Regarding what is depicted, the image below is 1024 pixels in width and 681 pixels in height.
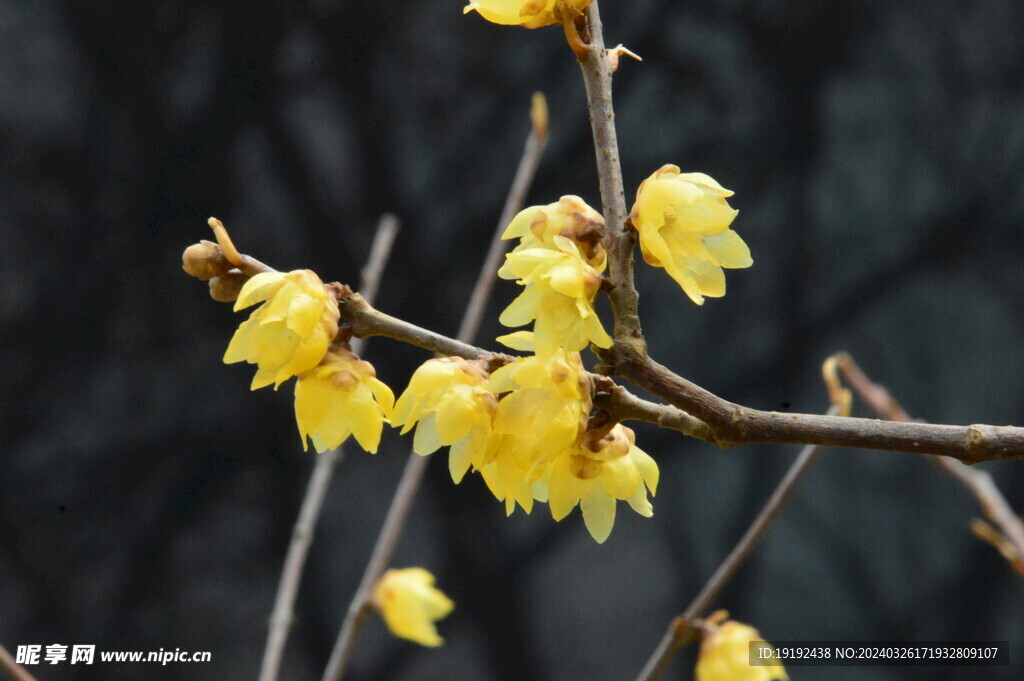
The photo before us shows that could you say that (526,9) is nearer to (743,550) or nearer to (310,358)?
(310,358)

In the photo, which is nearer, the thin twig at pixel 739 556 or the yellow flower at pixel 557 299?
the yellow flower at pixel 557 299

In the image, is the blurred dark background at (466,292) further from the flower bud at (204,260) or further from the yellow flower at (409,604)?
the flower bud at (204,260)

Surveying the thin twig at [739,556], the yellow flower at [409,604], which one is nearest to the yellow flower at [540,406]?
the thin twig at [739,556]

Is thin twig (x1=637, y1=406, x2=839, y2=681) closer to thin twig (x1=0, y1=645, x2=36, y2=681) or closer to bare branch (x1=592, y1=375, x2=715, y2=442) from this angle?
bare branch (x1=592, y1=375, x2=715, y2=442)

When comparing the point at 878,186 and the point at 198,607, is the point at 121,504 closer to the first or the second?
the point at 198,607

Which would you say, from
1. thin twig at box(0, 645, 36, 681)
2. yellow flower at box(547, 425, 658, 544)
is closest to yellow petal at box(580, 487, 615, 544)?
A: yellow flower at box(547, 425, 658, 544)

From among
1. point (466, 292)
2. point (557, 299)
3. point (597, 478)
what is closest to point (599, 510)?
point (597, 478)
